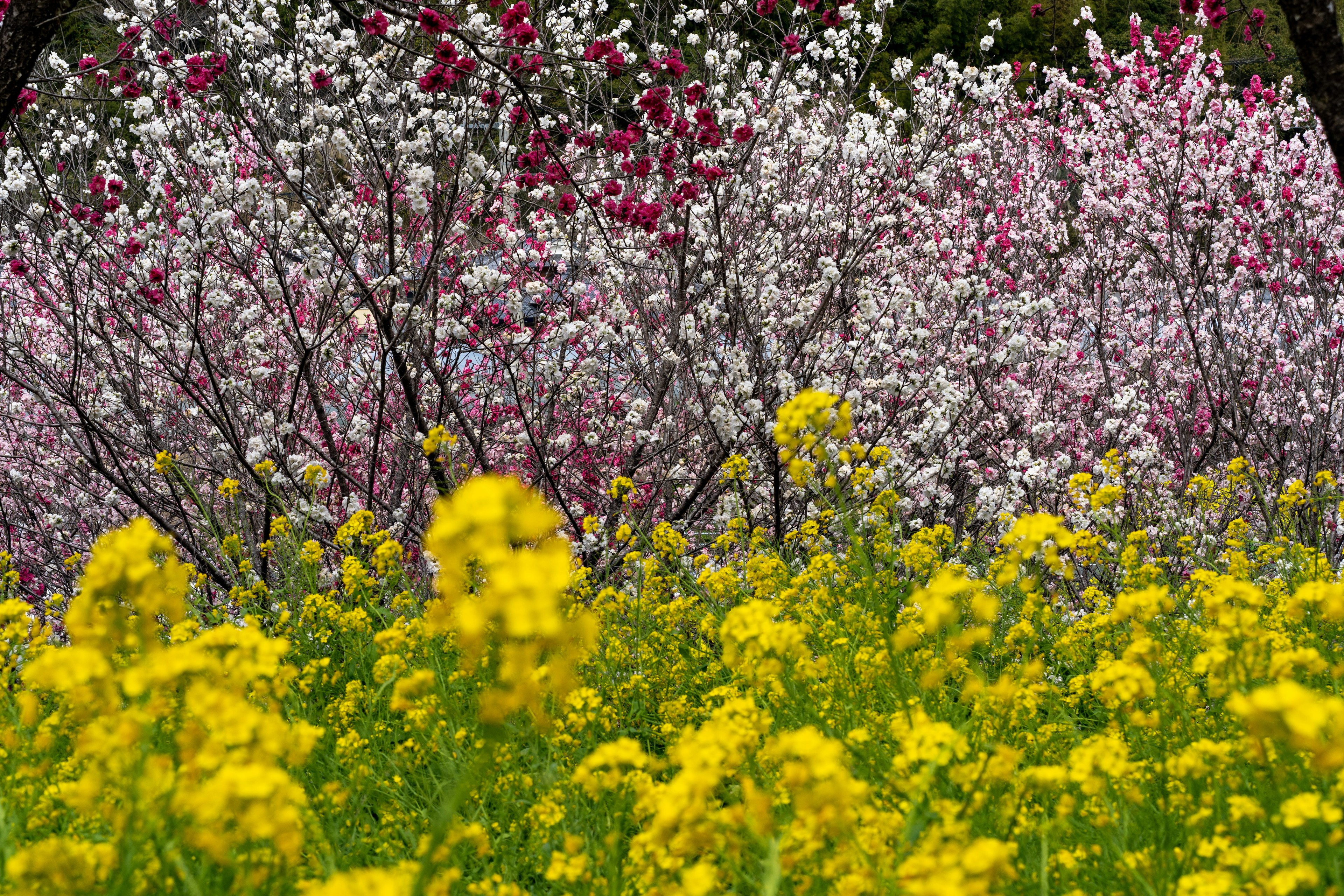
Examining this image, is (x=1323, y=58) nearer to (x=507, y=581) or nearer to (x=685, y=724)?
(x=685, y=724)

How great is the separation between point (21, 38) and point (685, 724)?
320cm

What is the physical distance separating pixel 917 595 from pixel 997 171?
309 inches

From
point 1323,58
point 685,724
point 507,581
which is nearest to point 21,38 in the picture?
point 685,724

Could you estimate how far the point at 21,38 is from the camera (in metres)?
3.43

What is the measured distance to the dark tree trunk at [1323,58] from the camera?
2.82 metres

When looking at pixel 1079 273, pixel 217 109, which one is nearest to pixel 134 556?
pixel 217 109

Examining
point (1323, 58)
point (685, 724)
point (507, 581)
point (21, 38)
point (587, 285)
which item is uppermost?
point (587, 285)

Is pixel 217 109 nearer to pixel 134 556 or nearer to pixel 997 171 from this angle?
pixel 134 556

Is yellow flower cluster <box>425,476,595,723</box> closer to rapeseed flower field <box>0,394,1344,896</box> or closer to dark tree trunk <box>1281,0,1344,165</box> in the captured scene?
rapeseed flower field <box>0,394,1344,896</box>

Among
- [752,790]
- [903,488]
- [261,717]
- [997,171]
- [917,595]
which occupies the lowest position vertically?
A: [752,790]

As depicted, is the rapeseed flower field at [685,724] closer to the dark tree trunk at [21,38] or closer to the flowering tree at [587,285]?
the flowering tree at [587,285]

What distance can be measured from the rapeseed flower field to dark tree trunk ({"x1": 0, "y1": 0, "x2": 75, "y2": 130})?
1726 millimetres

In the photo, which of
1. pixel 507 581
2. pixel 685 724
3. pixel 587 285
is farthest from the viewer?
pixel 587 285

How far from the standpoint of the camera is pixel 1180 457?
6.80 metres
